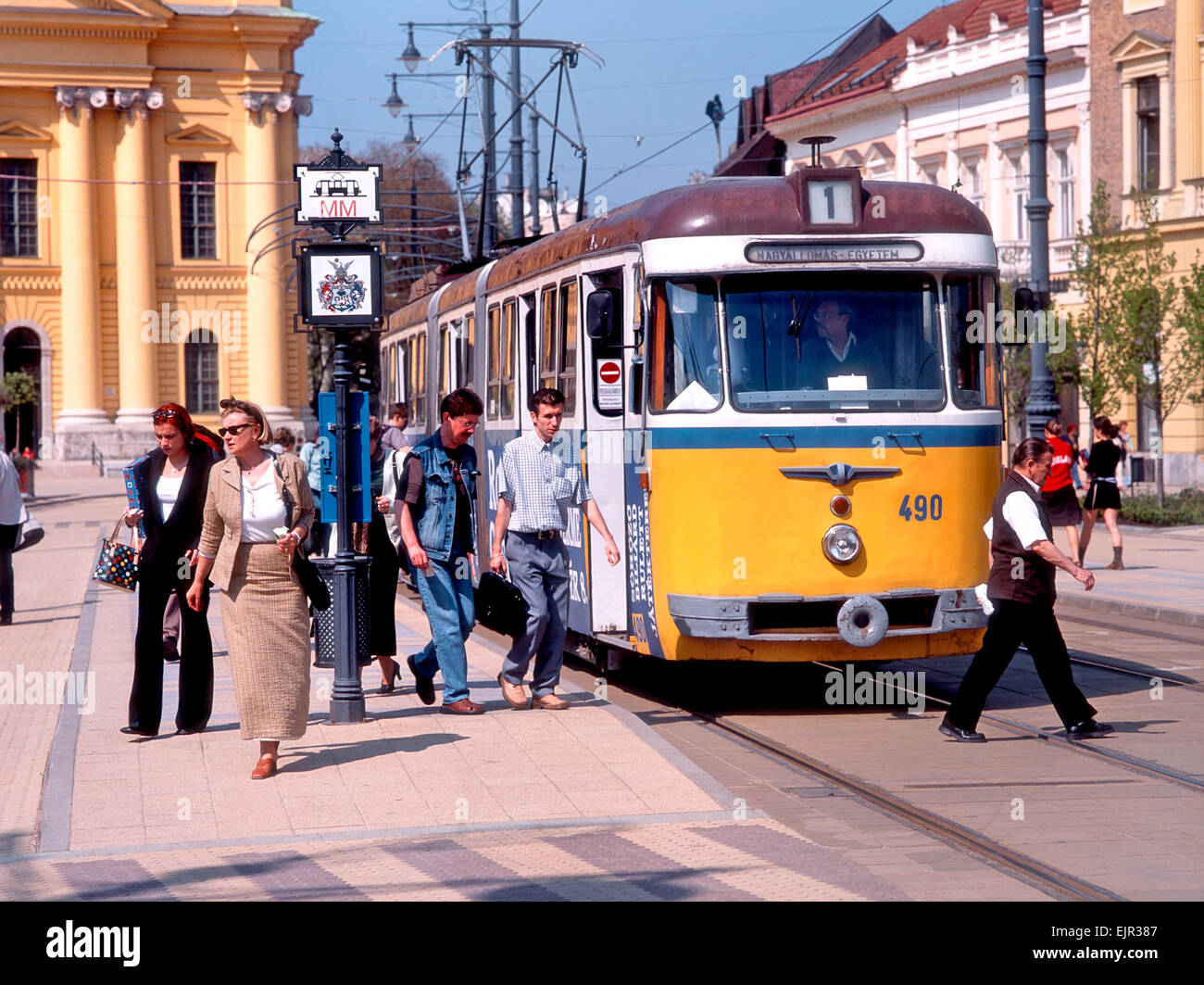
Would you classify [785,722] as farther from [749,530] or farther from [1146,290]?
[1146,290]

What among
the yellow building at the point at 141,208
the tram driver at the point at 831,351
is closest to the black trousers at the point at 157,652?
the tram driver at the point at 831,351

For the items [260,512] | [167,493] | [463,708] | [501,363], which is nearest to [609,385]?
[463,708]

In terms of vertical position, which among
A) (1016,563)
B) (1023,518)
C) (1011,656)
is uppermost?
(1023,518)

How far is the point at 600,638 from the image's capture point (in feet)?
40.9

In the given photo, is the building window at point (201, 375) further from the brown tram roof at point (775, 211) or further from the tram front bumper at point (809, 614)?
the tram front bumper at point (809, 614)

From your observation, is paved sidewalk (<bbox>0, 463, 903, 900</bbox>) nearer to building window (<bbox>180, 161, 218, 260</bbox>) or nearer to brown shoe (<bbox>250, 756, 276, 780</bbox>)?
brown shoe (<bbox>250, 756, 276, 780</bbox>)

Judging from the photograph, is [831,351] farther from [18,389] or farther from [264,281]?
[264,281]

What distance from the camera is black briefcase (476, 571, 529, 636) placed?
11125 mm

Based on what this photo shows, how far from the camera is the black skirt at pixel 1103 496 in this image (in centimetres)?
2181

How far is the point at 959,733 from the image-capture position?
10.5m

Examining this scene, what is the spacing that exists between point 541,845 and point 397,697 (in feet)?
14.8

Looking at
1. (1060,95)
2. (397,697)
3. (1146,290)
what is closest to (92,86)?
(1060,95)

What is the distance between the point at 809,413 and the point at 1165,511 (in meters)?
20.2

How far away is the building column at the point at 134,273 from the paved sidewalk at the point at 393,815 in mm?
52470
